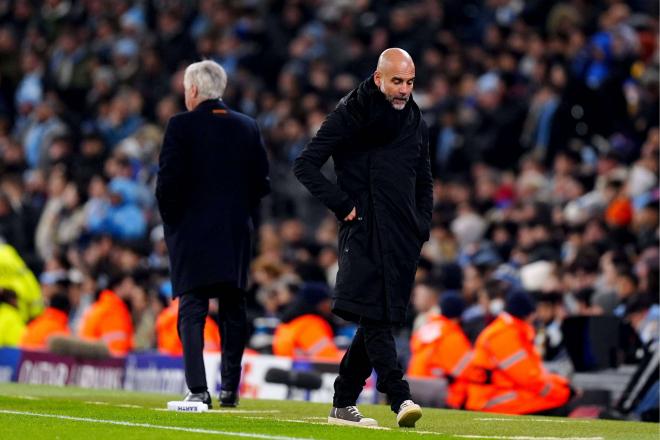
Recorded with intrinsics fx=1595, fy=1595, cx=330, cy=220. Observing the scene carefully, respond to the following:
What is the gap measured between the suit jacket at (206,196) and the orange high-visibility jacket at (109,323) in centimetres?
730

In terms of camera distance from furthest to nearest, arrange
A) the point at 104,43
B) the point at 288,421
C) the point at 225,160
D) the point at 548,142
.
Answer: the point at 104,43 < the point at 548,142 < the point at 225,160 < the point at 288,421

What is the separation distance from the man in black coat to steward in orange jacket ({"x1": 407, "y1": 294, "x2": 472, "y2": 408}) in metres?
3.81

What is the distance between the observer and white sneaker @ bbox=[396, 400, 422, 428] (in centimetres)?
863

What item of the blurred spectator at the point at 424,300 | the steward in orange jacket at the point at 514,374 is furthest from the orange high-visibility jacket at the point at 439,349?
the blurred spectator at the point at 424,300

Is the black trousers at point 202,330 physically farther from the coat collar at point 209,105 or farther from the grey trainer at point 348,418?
the grey trainer at point 348,418

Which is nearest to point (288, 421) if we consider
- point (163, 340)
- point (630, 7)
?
point (163, 340)

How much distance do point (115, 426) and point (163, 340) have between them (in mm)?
8085

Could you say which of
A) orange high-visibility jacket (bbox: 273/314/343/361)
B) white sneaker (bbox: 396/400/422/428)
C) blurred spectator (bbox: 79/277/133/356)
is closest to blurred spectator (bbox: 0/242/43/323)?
blurred spectator (bbox: 79/277/133/356)

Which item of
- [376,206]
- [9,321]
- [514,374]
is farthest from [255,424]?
[9,321]

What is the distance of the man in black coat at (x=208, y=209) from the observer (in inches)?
405

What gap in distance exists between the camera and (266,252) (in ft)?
67.9

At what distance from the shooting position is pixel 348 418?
9.05 metres

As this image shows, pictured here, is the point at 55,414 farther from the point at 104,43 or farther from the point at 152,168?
the point at 104,43

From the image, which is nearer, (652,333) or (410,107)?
(410,107)
